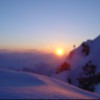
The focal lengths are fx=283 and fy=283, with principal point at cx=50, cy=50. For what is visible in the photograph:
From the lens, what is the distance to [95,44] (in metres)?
58.5

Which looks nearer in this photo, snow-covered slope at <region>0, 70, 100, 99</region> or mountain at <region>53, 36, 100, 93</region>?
snow-covered slope at <region>0, 70, 100, 99</region>

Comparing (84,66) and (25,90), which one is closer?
(25,90)

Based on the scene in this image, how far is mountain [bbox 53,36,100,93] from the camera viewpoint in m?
41.5

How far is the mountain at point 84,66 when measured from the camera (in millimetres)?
41519

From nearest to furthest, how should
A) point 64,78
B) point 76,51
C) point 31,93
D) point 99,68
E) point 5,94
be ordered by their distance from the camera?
point 5,94, point 31,93, point 99,68, point 64,78, point 76,51

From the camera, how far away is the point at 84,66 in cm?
4641

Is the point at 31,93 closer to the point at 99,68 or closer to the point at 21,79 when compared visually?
the point at 21,79

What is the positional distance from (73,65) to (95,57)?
→ 695cm

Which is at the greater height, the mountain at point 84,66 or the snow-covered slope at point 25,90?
the mountain at point 84,66

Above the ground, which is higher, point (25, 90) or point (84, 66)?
point (84, 66)

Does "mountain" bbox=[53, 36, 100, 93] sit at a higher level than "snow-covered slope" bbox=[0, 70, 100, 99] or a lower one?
higher

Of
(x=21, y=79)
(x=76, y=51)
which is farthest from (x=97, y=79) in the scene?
(x=21, y=79)

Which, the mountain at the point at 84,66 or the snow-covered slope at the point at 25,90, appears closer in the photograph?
the snow-covered slope at the point at 25,90

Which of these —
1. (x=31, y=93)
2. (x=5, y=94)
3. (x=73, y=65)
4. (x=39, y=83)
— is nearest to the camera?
(x=5, y=94)
